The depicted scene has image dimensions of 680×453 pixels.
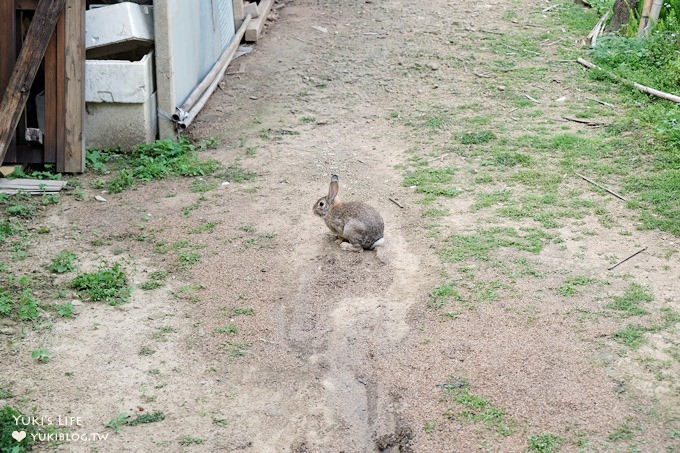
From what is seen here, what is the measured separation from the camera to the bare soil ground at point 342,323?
16.1 feet

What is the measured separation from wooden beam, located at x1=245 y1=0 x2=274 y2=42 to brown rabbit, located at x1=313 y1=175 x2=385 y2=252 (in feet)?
18.8

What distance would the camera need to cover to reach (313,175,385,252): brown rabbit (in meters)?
6.86

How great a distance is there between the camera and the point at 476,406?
5012 mm

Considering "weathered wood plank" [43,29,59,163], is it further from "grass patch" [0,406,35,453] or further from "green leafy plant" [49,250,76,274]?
"grass patch" [0,406,35,453]

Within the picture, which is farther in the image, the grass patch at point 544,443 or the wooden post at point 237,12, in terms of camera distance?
the wooden post at point 237,12

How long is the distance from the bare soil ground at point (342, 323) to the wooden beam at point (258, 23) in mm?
2839

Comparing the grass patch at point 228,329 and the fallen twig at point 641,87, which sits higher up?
the fallen twig at point 641,87

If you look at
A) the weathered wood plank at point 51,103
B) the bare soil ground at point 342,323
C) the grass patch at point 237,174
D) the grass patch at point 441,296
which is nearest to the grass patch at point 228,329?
the bare soil ground at point 342,323

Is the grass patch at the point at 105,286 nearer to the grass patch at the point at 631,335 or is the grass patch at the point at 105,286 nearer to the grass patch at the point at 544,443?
the grass patch at the point at 544,443

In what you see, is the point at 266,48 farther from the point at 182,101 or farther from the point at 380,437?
the point at 380,437

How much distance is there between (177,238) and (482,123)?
4152mm

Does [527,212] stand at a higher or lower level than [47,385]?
higher

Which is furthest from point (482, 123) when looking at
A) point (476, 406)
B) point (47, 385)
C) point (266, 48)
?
point (47, 385)


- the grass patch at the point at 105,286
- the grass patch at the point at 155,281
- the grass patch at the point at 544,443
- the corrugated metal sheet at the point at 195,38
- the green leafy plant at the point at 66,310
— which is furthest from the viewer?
the corrugated metal sheet at the point at 195,38
